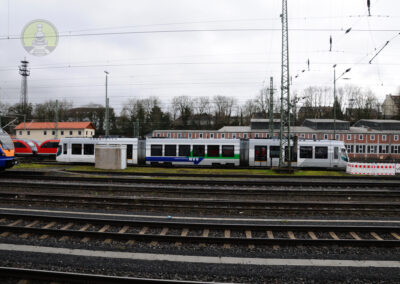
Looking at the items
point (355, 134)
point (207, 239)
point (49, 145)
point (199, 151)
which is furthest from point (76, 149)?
point (355, 134)

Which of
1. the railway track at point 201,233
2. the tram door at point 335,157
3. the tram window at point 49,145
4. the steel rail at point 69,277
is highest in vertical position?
the tram window at point 49,145

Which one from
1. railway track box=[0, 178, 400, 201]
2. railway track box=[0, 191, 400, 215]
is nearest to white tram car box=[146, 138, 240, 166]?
railway track box=[0, 178, 400, 201]

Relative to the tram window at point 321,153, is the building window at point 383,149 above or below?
below

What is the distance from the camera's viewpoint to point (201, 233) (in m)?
7.73

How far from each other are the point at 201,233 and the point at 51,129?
240 feet

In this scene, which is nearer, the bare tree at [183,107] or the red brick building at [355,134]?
the red brick building at [355,134]

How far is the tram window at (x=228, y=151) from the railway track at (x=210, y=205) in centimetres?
1316

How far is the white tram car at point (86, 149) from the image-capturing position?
24688 mm

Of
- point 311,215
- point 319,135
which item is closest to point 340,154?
point 311,215

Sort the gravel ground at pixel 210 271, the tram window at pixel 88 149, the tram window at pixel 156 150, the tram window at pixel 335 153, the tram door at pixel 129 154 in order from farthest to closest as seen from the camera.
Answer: the tram window at pixel 88 149 < the tram door at pixel 129 154 < the tram window at pixel 156 150 < the tram window at pixel 335 153 < the gravel ground at pixel 210 271

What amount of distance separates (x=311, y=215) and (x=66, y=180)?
14086mm

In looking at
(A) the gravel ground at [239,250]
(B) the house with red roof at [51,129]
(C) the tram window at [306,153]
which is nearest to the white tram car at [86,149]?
(C) the tram window at [306,153]

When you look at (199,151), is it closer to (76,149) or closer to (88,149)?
(88,149)

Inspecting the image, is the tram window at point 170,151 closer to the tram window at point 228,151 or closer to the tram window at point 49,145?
the tram window at point 228,151
